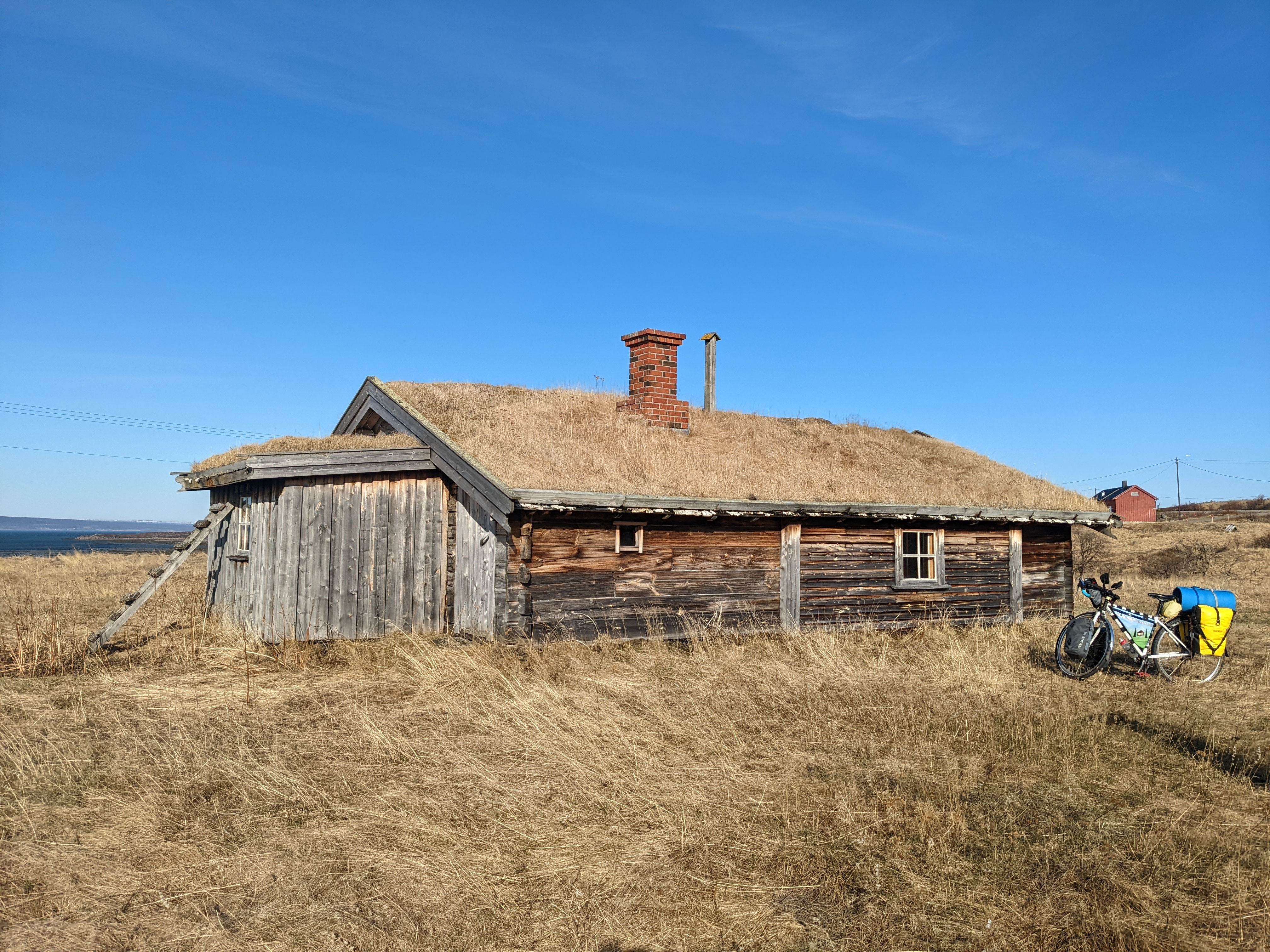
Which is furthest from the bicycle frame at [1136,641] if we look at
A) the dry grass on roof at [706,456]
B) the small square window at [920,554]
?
the small square window at [920,554]

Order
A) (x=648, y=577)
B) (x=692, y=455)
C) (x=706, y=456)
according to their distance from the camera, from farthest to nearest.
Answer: (x=706, y=456) < (x=692, y=455) < (x=648, y=577)

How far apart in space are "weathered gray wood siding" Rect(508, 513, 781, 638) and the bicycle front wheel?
5025 mm

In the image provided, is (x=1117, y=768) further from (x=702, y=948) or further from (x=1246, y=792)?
(x=702, y=948)

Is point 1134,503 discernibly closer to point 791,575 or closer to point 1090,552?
point 1090,552

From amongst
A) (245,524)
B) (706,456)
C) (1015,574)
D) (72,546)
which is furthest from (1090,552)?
(72,546)

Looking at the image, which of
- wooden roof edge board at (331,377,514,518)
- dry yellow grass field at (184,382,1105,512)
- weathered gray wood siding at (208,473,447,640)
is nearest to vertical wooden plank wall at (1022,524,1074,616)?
dry yellow grass field at (184,382,1105,512)

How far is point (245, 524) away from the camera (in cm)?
1241

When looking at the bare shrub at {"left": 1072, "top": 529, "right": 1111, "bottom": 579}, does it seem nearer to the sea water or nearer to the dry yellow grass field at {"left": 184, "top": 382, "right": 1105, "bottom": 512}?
the dry yellow grass field at {"left": 184, "top": 382, "right": 1105, "bottom": 512}

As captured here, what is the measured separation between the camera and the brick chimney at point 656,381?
14844mm

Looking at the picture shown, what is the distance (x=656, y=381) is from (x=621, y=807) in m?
10.2

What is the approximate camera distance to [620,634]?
11.4m

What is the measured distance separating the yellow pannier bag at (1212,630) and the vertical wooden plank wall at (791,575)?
525 centimetres

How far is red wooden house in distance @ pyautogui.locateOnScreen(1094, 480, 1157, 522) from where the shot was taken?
199 feet

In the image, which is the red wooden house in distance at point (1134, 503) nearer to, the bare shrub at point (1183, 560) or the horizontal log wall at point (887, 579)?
the bare shrub at point (1183, 560)
